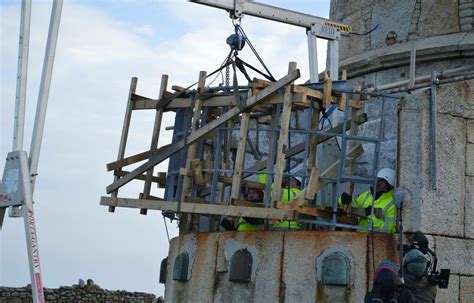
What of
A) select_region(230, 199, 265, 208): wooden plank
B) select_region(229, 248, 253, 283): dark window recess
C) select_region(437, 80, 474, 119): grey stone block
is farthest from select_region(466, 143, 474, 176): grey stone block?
select_region(229, 248, 253, 283): dark window recess

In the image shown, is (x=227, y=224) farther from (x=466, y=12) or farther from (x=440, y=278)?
(x=466, y=12)

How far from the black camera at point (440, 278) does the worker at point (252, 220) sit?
2.70 m

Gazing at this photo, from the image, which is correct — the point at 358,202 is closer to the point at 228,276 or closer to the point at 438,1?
the point at 228,276

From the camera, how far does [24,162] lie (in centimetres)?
906

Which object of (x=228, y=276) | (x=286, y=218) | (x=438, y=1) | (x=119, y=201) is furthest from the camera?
(x=438, y=1)

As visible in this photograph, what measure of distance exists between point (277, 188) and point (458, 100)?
2358 mm

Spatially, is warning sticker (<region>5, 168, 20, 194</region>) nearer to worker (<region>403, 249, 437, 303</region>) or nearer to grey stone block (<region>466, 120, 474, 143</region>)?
worker (<region>403, 249, 437, 303</region>)

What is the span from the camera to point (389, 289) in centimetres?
852

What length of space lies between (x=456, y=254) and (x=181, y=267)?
3486 millimetres

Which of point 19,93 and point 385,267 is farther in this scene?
point 19,93

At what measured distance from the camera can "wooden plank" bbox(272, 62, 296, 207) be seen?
1067 cm

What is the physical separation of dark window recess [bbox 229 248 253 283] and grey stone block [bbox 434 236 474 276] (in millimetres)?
2182

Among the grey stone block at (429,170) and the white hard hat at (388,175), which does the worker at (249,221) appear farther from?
the grey stone block at (429,170)

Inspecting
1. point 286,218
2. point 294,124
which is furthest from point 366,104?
point 286,218
